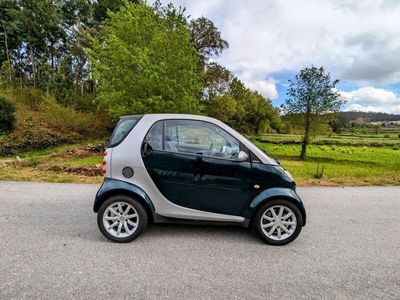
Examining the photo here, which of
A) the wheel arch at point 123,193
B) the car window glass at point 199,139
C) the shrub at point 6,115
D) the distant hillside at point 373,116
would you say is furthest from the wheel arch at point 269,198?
the distant hillside at point 373,116

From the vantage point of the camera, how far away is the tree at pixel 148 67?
13.6 meters

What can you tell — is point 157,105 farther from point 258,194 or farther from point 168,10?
point 258,194

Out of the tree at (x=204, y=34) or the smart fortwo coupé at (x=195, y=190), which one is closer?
the smart fortwo coupé at (x=195, y=190)

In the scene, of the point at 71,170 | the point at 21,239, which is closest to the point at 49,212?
the point at 21,239

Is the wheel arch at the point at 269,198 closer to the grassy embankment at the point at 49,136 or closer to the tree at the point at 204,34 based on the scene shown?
the grassy embankment at the point at 49,136

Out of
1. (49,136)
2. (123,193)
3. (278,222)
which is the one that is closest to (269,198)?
(278,222)

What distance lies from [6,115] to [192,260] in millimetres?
16972

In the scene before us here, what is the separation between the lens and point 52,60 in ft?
126

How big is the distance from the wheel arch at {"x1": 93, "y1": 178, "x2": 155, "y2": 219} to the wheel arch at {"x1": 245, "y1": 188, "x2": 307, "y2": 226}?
131 cm

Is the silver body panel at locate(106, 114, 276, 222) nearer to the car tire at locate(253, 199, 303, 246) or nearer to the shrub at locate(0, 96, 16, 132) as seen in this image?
the car tire at locate(253, 199, 303, 246)

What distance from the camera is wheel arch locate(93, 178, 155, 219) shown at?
3771mm

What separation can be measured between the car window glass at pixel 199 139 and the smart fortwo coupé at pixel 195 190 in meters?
0.03

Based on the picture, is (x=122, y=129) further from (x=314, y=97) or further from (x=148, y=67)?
(x=314, y=97)

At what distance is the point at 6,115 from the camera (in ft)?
52.6
